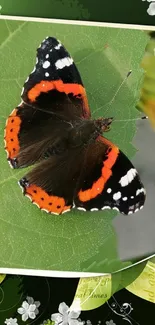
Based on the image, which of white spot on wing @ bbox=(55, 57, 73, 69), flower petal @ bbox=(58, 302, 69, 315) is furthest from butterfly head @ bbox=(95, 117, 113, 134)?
flower petal @ bbox=(58, 302, 69, 315)

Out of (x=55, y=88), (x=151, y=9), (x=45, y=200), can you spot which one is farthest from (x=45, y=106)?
(x=151, y=9)

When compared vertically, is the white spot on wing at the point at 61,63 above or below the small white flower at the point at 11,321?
above

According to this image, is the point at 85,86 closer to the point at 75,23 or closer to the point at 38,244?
the point at 75,23

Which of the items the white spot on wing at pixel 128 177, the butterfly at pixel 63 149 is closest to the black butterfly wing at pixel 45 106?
the butterfly at pixel 63 149

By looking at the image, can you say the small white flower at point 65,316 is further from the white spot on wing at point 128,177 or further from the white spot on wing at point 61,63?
the white spot on wing at point 61,63

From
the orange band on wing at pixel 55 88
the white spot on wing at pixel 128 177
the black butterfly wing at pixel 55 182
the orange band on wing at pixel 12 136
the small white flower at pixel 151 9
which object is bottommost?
the white spot on wing at pixel 128 177

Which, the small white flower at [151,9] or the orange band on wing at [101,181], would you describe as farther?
the small white flower at [151,9]

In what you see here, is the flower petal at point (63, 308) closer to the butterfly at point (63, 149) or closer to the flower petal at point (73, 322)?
the flower petal at point (73, 322)

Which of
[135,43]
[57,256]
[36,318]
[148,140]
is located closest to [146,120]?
[148,140]
